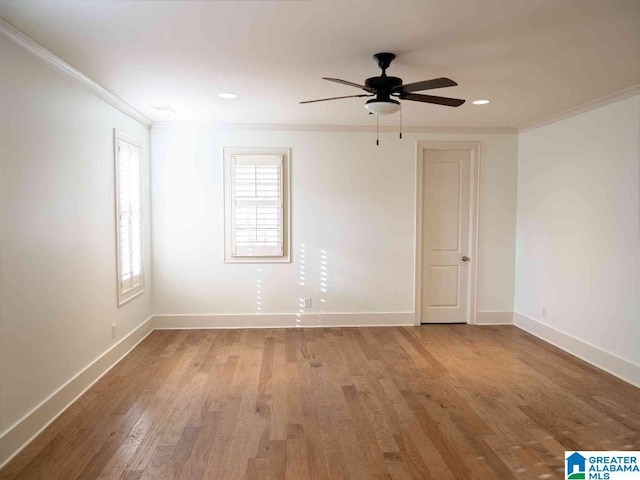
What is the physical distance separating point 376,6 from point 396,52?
0.68 meters

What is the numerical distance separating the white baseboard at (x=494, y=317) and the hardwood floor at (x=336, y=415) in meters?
0.90

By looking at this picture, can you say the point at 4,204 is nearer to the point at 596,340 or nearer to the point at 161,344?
the point at 161,344

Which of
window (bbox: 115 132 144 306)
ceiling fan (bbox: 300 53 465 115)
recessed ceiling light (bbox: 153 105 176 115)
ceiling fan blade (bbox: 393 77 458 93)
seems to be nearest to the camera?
ceiling fan blade (bbox: 393 77 458 93)

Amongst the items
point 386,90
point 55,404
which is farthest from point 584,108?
point 55,404

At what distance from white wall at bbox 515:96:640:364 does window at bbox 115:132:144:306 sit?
4.60 meters

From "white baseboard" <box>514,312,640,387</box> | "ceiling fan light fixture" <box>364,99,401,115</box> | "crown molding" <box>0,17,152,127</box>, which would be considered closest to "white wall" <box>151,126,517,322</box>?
"white baseboard" <box>514,312,640,387</box>

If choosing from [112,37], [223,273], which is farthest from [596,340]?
[112,37]

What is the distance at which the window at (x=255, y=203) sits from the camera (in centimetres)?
543

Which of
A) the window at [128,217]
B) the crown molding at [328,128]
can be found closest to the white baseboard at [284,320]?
the window at [128,217]

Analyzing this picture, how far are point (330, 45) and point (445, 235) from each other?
350cm

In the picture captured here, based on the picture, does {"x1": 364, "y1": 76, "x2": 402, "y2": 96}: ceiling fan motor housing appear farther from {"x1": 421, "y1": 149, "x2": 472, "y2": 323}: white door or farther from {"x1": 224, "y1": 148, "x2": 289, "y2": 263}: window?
{"x1": 421, "y1": 149, "x2": 472, "y2": 323}: white door

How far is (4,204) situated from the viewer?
8.43 ft

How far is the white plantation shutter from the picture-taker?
543 cm

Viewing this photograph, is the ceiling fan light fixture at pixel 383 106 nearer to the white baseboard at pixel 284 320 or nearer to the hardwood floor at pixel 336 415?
the hardwood floor at pixel 336 415
